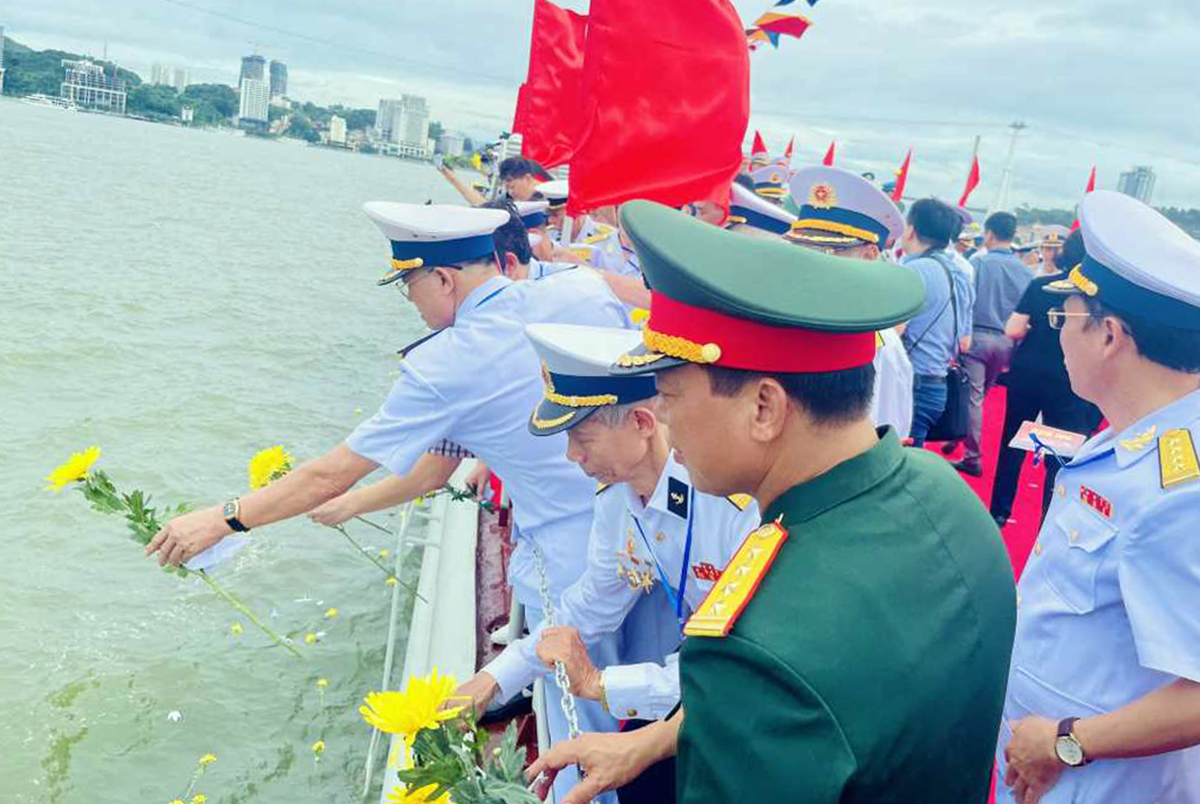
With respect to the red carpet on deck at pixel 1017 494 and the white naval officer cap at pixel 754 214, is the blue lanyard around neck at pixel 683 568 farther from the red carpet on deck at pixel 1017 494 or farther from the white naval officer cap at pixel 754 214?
the red carpet on deck at pixel 1017 494

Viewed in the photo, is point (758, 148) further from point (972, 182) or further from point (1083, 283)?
point (1083, 283)

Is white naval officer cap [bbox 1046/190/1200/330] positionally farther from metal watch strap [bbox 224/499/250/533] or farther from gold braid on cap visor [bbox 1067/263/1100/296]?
metal watch strap [bbox 224/499/250/533]

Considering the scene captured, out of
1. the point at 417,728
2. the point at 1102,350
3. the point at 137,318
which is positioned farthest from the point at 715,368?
the point at 137,318

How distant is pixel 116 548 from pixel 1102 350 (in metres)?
7.23

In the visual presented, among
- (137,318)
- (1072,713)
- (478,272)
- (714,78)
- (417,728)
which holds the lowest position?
(137,318)

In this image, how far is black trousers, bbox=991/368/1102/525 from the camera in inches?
195

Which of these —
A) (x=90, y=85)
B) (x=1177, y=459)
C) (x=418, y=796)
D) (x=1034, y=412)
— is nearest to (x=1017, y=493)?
(x=1034, y=412)

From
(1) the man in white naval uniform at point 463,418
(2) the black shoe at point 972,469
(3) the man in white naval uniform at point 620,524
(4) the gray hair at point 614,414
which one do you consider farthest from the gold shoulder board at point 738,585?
(2) the black shoe at point 972,469

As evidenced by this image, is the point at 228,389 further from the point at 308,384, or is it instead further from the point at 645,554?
the point at 645,554

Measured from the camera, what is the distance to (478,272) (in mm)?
3047

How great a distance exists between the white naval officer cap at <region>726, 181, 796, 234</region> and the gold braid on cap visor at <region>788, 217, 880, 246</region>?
76 centimetres

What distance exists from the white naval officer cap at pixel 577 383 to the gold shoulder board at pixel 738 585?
35.1 inches

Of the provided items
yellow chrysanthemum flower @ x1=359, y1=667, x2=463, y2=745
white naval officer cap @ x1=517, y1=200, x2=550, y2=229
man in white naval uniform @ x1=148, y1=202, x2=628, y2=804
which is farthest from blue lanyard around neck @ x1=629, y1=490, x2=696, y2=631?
white naval officer cap @ x1=517, y1=200, x2=550, y2=229

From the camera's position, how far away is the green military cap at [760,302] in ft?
3.72
